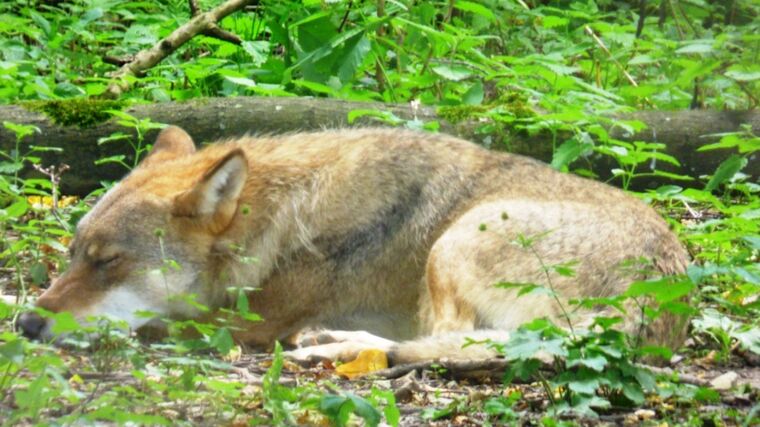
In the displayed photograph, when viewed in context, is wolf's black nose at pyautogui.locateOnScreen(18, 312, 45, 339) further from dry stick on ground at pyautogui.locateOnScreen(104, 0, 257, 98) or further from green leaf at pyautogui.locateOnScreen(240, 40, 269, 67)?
dry stick on ground at pyautogui.locateOnScreen(104, 0, 257, 98)

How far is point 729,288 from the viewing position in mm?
6605

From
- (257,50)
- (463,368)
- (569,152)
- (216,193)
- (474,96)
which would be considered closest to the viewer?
(463,368)

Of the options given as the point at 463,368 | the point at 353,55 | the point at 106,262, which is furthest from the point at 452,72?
the point at 463,368

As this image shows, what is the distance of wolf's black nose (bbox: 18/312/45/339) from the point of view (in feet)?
17.4

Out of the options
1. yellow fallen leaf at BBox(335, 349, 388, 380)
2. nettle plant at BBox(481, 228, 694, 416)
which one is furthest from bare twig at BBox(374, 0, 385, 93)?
nettle plant at BBox(481, 228, 694, 416)

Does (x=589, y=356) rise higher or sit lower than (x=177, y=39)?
higher

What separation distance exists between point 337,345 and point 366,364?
495 mm

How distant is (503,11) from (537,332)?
8473mm

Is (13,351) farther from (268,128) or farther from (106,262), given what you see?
(268,128)

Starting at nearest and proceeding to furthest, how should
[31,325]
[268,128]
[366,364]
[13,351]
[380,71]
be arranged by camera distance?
[13,351] → [31,325] → [366,364] → [268,128] → [380,71]

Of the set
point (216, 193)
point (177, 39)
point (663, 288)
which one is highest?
point (663, 288)

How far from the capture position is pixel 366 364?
17.8 ft

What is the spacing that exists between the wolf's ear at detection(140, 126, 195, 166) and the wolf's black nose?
58.0 inches

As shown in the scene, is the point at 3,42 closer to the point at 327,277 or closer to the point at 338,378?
the point at 327,277
